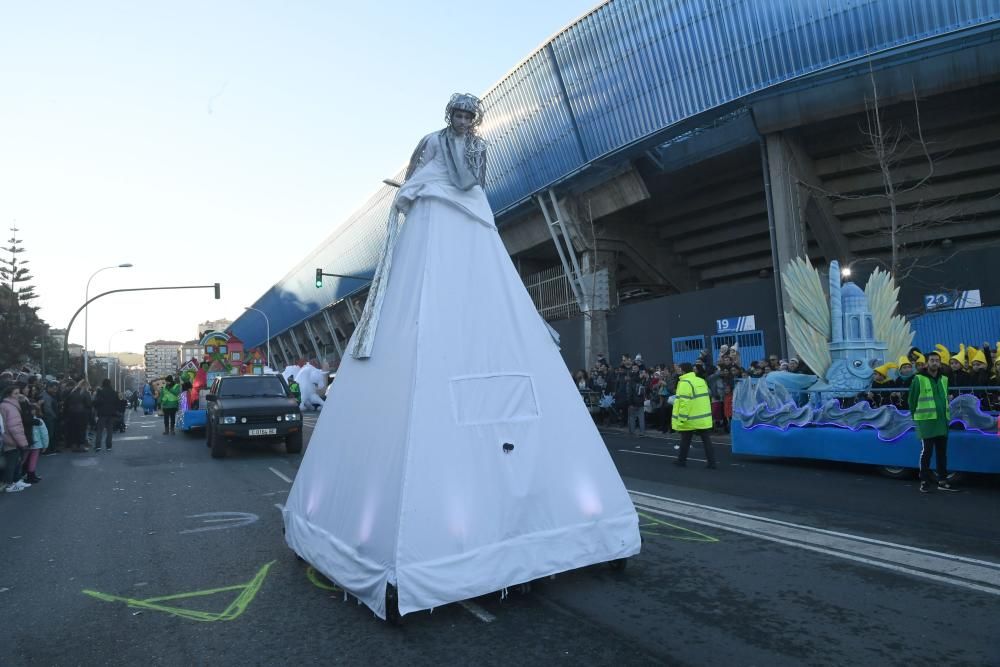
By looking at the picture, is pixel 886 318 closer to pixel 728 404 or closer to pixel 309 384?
pixel 728 404

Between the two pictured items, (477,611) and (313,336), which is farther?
(313,336)

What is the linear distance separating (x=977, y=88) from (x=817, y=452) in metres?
12.9

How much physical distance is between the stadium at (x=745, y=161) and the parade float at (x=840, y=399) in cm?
322

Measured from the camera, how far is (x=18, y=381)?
35.7 ft

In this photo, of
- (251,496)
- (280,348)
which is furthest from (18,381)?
(280,348)

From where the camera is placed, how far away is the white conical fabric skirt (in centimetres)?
399

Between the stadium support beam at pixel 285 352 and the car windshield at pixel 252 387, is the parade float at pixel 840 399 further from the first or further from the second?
the stadium support beam at pixel 285 352

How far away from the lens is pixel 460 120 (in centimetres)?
525

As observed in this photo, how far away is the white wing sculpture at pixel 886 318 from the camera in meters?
12.6

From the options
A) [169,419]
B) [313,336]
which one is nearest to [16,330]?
[313,336]

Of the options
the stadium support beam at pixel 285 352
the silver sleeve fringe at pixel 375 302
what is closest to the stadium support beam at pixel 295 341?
the stadium support beam at pixel 285 352

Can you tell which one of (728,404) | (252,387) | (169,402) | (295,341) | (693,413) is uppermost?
(295,341)

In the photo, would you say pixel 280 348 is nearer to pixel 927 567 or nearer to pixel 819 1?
pixel 819 1

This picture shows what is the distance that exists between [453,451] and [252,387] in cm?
1217
